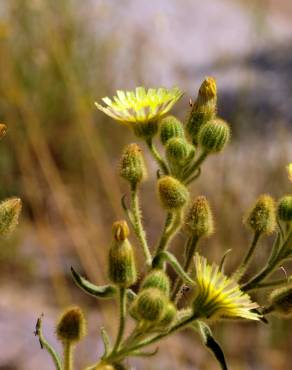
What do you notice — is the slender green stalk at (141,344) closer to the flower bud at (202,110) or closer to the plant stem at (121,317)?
the plant stem at (121,317)

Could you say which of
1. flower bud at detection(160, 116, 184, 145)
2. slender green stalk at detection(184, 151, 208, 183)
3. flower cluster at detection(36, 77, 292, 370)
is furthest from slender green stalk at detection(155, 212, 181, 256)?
flower bud at detection(160, 116, 184, 145)

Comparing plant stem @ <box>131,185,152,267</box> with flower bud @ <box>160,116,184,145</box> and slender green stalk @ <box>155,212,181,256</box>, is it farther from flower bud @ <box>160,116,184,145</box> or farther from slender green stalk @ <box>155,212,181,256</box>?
flower bud @ <box>160,116,184,145</box>

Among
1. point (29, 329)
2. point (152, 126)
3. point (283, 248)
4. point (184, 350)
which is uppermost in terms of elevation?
point (152, 126)

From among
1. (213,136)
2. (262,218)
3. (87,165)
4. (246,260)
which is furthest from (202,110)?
(87,165)

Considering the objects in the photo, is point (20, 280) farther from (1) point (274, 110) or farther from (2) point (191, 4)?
(2) point (191, 4)

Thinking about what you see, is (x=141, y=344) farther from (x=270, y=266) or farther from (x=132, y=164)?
(x=132, y=164)

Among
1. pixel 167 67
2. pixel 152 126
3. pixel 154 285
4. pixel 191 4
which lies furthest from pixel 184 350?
pixel 191 4

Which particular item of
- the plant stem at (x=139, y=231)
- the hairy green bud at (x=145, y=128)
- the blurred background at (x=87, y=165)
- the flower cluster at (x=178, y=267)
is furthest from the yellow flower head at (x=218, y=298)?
the blurred background at (x=87, y=165)
